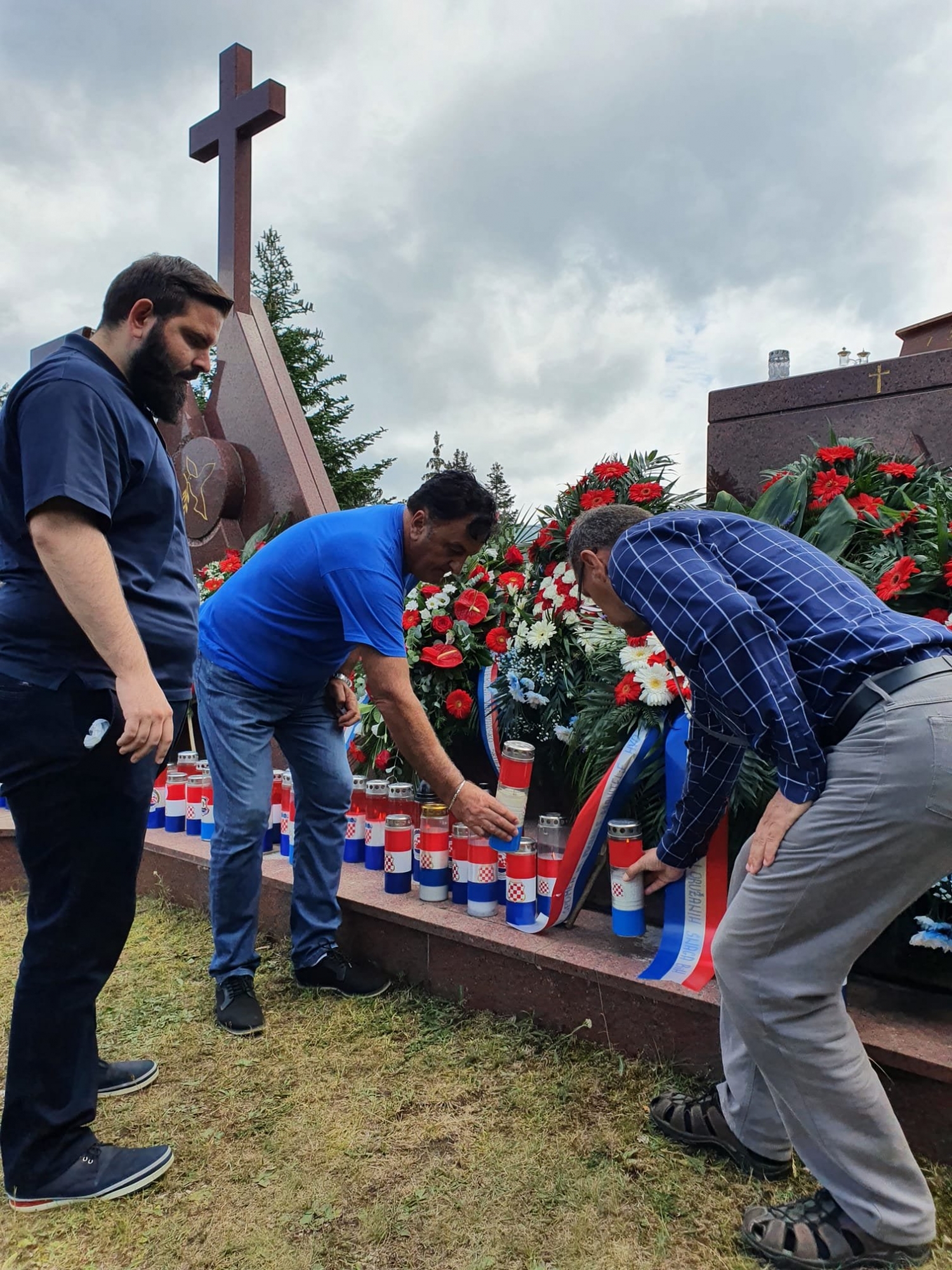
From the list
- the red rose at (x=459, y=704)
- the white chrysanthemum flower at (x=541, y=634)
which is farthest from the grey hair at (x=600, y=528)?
the red rose at (x=459, y=704)

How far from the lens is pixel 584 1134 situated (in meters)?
2.05

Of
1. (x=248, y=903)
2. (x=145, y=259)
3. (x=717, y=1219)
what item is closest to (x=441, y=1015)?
(x=248, y=903)

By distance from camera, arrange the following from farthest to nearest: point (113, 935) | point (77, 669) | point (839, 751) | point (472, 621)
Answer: point (472, 621) → point (113, 935) → point (77, 669) → point (839, 751)

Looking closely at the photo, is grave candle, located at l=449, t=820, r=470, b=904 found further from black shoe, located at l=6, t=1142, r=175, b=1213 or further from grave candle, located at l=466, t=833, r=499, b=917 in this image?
black shoe, located at l=6, t=1142, r=175, b=1213

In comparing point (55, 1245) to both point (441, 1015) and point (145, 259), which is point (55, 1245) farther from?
point (145, 259)

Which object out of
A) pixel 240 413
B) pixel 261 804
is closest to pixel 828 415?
pixel 261 804

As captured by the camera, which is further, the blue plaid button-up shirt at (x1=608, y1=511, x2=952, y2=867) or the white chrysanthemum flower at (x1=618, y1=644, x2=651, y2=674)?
the white chrysanthemum flower at (x1=618, y1=644, x2=651, y2=674)

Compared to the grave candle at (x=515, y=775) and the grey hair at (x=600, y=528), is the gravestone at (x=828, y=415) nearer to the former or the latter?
the grave candle at (x=515, y=775)

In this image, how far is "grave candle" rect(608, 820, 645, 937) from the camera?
2.52 meters

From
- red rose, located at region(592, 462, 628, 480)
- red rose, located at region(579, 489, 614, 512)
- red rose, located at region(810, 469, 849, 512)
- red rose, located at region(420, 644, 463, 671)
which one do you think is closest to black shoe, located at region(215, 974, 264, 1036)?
red rose, located at region(420, 644, 463, 671)

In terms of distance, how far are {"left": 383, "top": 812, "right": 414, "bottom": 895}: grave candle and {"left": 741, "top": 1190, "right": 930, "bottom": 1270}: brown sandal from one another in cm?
163

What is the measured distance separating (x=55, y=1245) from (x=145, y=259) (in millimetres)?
2041

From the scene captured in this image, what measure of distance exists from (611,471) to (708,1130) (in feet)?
7.89

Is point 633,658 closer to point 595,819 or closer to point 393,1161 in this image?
point 595,819
